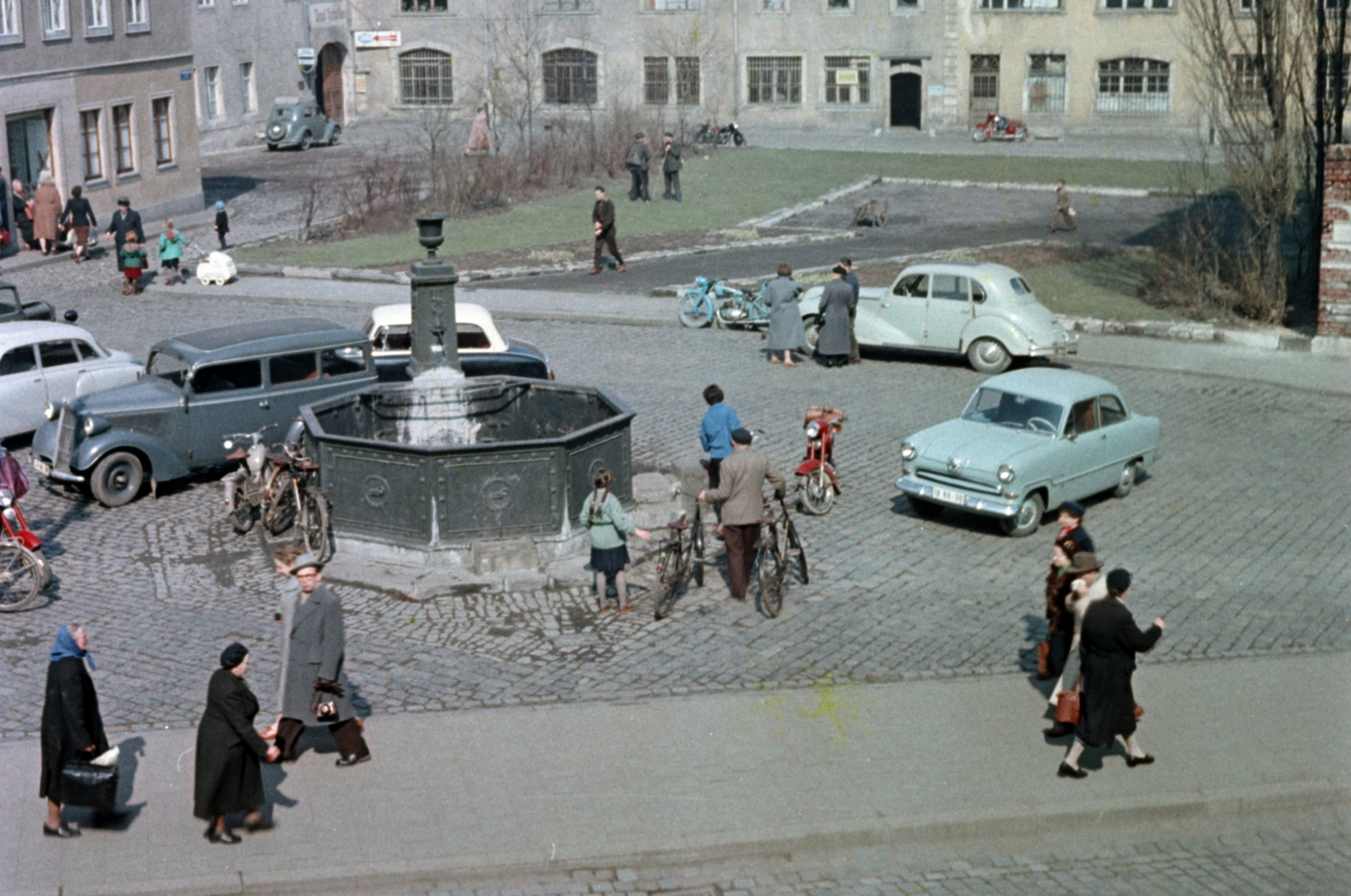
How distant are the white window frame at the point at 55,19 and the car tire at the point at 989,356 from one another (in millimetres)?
22288

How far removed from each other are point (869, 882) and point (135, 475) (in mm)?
10614

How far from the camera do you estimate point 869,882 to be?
939 centimetres

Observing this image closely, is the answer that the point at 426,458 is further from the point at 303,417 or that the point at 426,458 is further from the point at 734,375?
the point at 734,375

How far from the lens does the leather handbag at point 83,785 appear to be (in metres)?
9.42

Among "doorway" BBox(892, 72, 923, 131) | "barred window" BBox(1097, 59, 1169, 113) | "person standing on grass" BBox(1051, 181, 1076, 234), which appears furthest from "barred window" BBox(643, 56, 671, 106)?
"person standing on grass" BBox(1051, 181, 1076, 234)

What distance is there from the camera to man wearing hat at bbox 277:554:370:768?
10.4 metres

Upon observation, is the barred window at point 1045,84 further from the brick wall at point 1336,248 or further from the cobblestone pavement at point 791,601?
the cobblestone pavement at point 791,601

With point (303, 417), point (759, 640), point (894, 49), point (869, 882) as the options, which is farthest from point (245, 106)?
point (869, 882)

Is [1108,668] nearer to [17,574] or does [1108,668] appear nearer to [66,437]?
[17,574]

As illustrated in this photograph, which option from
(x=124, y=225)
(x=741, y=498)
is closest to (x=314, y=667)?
(x=741, y=498)

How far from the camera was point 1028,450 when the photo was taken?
15.9 metres

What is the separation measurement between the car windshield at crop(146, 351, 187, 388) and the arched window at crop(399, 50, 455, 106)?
49.6 metres

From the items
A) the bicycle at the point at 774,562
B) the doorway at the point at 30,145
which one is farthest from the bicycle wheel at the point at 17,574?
the doorway at the point at 30,145

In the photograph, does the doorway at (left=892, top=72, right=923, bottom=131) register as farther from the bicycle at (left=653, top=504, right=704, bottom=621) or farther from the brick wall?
the bicycle at (left=653, top=504, right=704, bottom=621)
